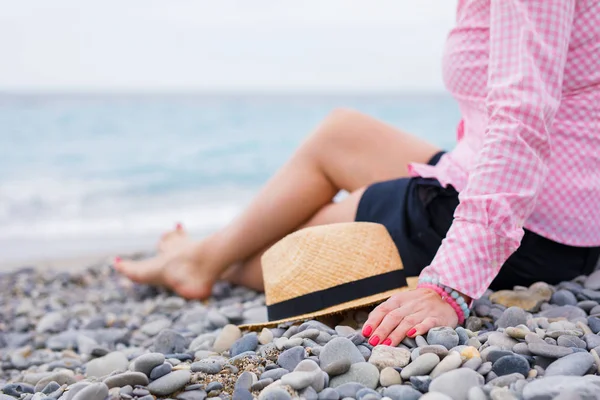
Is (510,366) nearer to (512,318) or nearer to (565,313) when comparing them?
(512,318)

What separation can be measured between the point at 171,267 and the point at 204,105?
76.6 feet

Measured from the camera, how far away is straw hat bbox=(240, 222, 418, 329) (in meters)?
1.90

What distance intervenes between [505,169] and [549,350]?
1.52ft

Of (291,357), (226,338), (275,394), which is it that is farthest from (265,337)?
(275,394)

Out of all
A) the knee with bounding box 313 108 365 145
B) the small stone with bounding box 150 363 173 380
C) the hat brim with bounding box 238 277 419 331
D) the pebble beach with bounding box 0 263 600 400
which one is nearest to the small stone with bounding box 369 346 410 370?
the pebble beach with bounding box 0 263 600 400

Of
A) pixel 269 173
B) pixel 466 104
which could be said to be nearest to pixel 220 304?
pixel 466 104

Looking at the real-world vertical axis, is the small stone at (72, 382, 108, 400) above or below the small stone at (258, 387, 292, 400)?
above

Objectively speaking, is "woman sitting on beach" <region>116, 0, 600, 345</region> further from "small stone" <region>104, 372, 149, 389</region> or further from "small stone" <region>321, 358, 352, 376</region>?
"small stone" <region>104, 372, 149, 389</region>

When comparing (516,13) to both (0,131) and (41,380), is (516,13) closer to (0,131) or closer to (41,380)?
(41,380)

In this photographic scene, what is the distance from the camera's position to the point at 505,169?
1616mm

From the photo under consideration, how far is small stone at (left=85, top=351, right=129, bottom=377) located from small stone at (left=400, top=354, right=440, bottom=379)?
96cm

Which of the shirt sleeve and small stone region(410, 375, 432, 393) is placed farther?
the shirt sleeve

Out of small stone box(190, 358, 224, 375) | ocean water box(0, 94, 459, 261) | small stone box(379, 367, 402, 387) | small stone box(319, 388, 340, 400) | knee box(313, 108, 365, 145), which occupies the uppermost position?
knee box(313, 108, 365, 145)

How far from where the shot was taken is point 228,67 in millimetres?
24406
